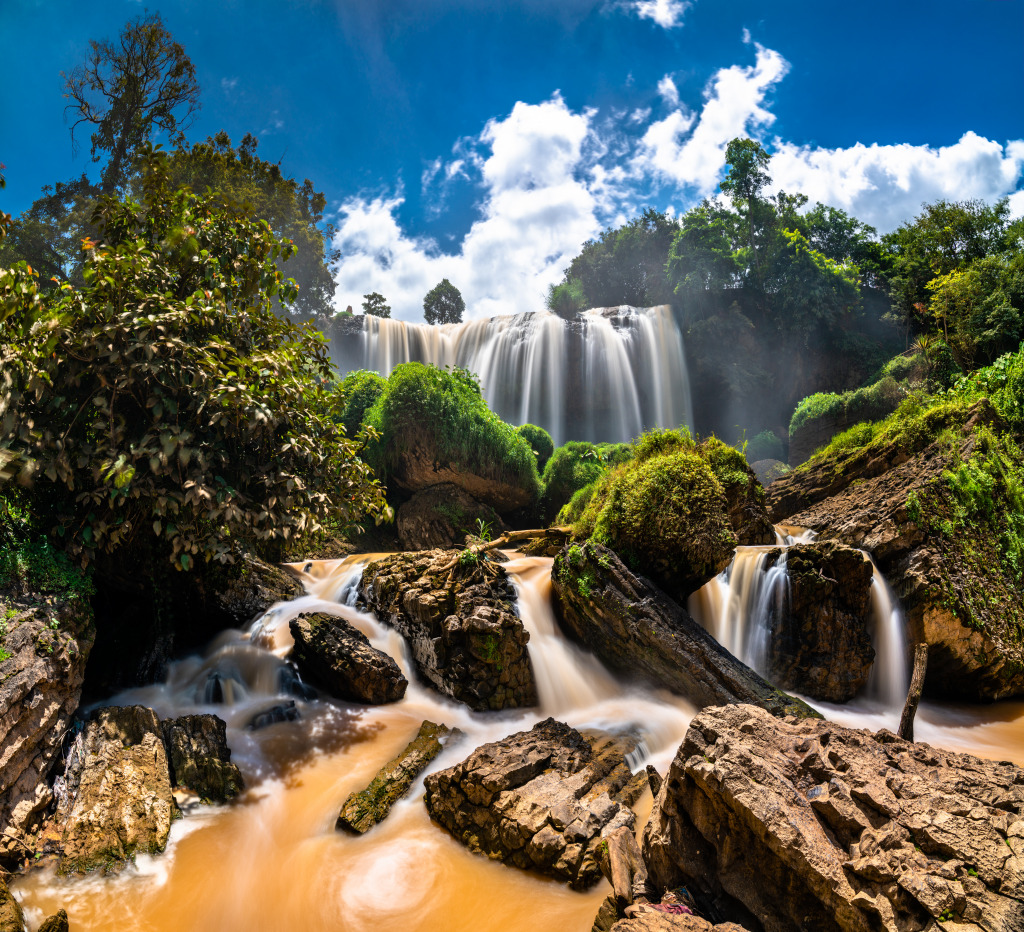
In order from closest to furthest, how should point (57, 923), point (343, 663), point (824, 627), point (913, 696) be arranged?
point (57, 923) < point (913, 696) < point (343, 663) < point (824, 627)

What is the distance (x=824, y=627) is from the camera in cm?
716

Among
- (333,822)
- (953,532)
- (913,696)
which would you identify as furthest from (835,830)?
(953,532)

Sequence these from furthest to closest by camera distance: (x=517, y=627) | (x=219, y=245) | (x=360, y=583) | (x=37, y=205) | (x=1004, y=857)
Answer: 1. (x=37, y=205)
2. (x=360, y=583)
3. (x=517, y=627)
4. (x=219, y=245)
5. (x=1004, y=857)

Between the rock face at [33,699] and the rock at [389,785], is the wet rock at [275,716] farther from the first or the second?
the rock face at [33,699]

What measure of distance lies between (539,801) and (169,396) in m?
4.76

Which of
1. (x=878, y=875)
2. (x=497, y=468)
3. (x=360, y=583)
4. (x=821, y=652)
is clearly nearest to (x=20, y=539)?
(x=360, y=583)

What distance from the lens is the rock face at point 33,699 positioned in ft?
11.5

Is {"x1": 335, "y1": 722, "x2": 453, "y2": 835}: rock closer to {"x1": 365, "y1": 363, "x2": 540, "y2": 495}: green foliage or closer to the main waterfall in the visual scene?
{"x1": 365, "y1": 363, "x2": 540, "y2": 495}: green foliage

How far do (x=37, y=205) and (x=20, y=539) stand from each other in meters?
21.7

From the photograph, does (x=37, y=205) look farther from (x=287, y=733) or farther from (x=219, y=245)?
(x=287, y=733)

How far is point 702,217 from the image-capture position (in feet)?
86.0

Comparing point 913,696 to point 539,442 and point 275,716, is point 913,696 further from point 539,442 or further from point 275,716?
point 539,442

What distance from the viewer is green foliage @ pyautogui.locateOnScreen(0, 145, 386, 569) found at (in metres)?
4.33

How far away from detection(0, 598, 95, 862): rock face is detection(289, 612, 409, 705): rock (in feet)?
7.60
